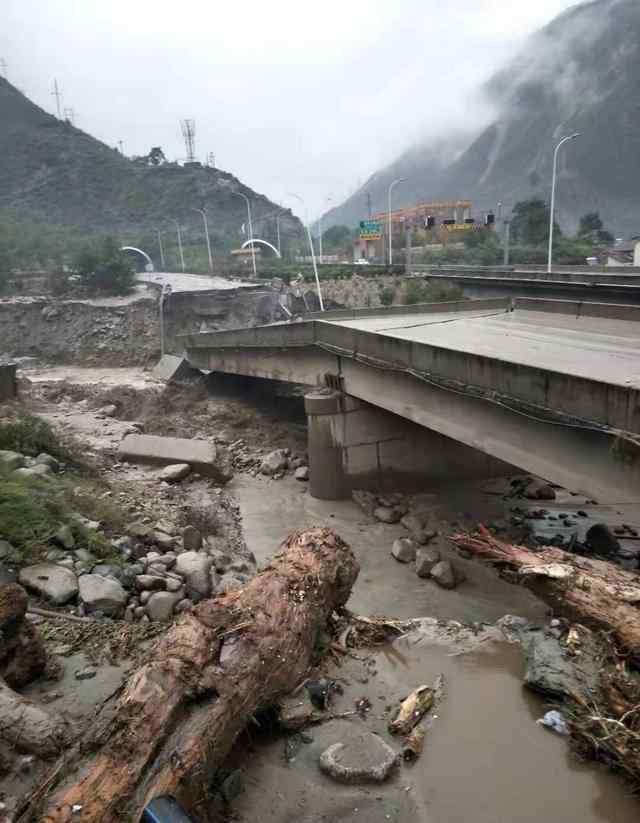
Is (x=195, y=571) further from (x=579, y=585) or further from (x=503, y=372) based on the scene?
(x=503, y=372)

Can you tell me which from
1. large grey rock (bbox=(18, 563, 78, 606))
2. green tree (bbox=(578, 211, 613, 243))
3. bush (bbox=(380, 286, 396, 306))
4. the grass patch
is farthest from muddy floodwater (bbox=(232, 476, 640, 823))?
green tree (bbox=(578, 211, 613, 243))

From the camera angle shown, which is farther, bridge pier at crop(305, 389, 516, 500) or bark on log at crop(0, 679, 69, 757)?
bridge pier at crop(305, 389, 516, 500)

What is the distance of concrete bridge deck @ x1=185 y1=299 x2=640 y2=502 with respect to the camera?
7.71 m

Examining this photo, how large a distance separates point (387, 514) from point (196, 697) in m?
9.39

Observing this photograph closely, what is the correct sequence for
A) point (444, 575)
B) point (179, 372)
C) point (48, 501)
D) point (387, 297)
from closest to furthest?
point (48, 501), point (444, 575), point (179, 372), point (387, 297)

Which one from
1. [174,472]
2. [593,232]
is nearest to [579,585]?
[174,472]

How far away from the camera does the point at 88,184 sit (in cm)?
9738

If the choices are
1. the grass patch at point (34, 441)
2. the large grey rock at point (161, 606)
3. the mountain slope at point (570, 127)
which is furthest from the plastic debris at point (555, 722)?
the mountain slope at point (570, 127)

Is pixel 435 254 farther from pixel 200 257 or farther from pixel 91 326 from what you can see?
pixel 91 326

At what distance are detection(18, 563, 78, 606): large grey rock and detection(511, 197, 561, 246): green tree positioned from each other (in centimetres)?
6088

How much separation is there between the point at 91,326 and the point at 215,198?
79.0 m

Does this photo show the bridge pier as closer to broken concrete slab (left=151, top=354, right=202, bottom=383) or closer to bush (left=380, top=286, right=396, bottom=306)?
broken concrete slab (left=151, top=354, right=202, bottom=383)

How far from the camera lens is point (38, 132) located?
101 meters

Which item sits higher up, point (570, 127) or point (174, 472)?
point (570, 127)
